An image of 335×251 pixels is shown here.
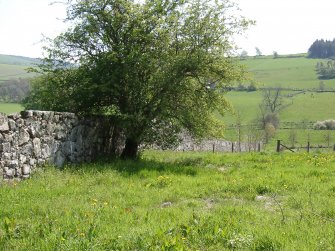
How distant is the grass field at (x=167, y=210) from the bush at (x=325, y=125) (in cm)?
7562

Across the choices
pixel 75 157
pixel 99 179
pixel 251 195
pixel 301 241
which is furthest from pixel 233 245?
pixel 75 157

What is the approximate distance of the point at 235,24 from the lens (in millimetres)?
17531

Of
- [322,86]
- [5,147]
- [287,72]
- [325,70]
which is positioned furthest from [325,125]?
[5,147]

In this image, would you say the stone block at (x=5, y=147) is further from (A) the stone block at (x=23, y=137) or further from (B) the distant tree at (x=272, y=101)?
(B) the distant tree at (x=272, y=101)

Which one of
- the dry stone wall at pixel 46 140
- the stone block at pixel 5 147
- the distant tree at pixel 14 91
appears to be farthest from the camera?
the distant tree at pixel 14 91

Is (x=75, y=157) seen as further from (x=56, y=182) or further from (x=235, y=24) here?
(x=235, y=24)

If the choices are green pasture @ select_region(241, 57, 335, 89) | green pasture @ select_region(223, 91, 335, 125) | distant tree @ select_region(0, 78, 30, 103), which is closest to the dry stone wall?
distant tree @ select_region(0, 78, 30, 103)

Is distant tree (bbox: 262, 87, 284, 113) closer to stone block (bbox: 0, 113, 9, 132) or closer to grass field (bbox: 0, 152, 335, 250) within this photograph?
grass field (bbox: 0, 152, 335, 250)

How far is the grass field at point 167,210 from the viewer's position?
638 cm

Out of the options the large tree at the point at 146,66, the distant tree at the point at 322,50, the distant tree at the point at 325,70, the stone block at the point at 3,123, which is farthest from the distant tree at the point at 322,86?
the stone block at the point at 3,123

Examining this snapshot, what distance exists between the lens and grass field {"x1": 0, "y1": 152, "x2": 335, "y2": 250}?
20.9ft

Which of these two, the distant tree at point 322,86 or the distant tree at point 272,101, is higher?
the distant tree at point 322,86

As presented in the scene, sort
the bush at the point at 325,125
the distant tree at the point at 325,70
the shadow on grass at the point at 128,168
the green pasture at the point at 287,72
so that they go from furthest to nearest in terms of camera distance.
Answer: the distant tree at the point at 325,70 → the green pasture at the point at 287,72 → the bush at the point at 325,125 → the shadow on grass at the point at 128,168

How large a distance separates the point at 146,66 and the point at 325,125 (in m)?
78.0
